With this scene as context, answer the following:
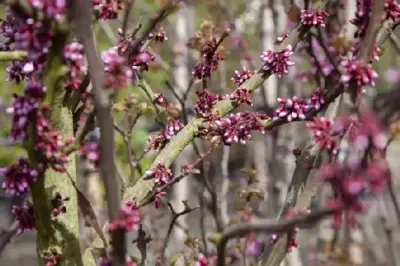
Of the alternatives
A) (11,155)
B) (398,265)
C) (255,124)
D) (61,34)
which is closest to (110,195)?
(61,34)

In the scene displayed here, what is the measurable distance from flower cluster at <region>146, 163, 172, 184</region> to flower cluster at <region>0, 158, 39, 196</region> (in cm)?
49

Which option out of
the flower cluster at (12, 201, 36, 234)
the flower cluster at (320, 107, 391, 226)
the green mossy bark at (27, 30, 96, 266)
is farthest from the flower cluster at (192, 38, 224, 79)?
the flower cluster at (320, 107, 391, 226)

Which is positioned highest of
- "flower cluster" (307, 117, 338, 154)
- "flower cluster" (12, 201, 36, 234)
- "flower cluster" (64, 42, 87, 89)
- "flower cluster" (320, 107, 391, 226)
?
"flower cluster" (64, 42, 87, 89)

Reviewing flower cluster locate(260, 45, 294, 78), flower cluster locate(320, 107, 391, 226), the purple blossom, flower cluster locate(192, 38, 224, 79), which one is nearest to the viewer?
flower cluster locate(320, 107, 391, 226)

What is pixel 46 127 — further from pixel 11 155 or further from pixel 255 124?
pixel 11 155

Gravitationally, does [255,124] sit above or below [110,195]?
above

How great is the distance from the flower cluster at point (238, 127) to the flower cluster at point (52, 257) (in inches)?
25.0

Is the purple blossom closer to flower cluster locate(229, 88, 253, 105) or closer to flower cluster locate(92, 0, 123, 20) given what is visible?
flower cluster locate(92, 0, 123, 20)

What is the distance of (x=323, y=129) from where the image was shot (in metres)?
1.82

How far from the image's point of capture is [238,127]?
220 cm

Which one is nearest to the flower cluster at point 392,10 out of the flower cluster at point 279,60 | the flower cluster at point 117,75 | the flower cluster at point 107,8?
the flower cluster at point 279,60

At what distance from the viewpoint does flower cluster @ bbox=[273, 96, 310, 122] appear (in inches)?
85.3

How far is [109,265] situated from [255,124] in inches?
28.4

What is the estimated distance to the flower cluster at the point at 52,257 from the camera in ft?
6.75
